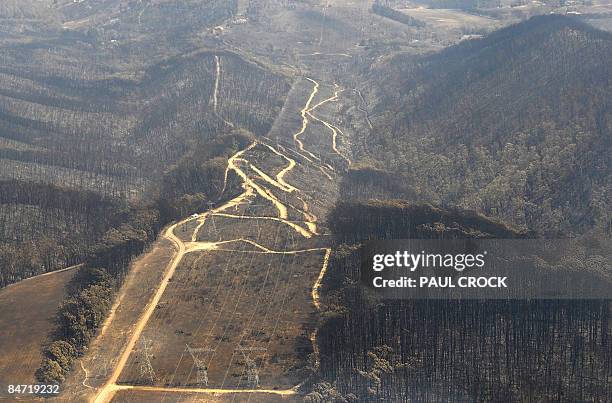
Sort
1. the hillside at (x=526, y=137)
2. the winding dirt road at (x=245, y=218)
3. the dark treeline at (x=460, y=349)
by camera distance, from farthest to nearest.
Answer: the hillside at (x=526, y=137) < the winding dirt road at (x=245, y=218) < the dark treeline at (x=460, y=349)

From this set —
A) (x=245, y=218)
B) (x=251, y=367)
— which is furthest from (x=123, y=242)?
(x=251, y=367)

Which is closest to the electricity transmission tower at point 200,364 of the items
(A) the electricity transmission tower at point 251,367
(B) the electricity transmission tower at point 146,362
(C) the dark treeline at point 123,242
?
(A) the electricity transmission tower at point 251,367

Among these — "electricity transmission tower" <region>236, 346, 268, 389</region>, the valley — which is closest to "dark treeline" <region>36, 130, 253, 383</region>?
the valley

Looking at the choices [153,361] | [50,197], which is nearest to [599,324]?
[153,361]

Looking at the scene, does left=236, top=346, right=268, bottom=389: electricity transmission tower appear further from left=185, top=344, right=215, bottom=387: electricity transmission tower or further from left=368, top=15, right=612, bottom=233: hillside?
left=368, top=15, right=612, bottom=233: hillside

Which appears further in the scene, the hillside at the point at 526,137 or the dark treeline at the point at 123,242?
the hillside at the point at 526,137

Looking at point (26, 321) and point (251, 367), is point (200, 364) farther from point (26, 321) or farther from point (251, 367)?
point (26, 321)

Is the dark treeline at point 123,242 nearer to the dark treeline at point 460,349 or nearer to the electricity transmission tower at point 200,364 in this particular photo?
the electricity transmission tower at point 200,364
